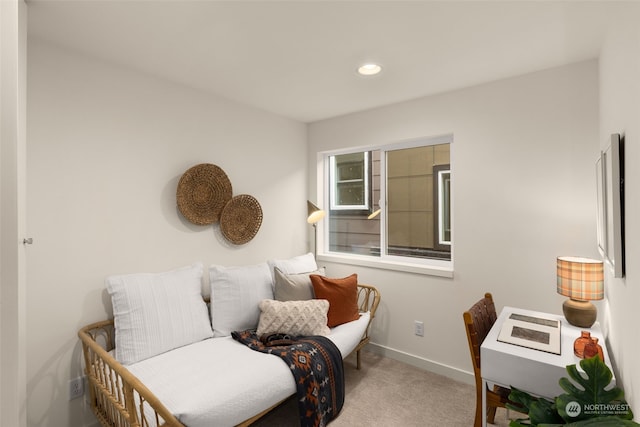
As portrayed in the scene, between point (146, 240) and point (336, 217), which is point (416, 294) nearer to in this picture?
point (336, 217)

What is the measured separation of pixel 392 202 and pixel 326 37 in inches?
72.3

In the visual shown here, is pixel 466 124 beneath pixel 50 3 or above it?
beneath

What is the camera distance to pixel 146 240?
2369mm

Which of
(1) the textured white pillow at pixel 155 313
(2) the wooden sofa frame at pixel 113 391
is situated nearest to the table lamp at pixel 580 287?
(2) the wooden sofa frame at pixel 113 391

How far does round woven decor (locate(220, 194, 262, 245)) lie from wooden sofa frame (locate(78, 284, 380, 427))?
109 centimetres

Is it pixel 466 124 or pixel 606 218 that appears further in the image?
pixel 466 124

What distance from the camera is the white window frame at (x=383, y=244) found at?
2852 millimetres

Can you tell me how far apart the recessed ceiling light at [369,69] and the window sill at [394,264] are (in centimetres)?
168

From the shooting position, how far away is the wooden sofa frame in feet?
4.51

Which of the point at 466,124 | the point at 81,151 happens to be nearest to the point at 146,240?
the point at 81,151

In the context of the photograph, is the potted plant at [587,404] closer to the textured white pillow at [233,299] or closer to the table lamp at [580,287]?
the table lamp at [580,287]

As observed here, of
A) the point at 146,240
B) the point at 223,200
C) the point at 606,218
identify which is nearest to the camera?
the point at 606,218

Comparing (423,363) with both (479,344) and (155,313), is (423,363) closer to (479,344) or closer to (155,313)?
(479,344)

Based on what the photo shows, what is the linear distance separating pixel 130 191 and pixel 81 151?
374 mm
